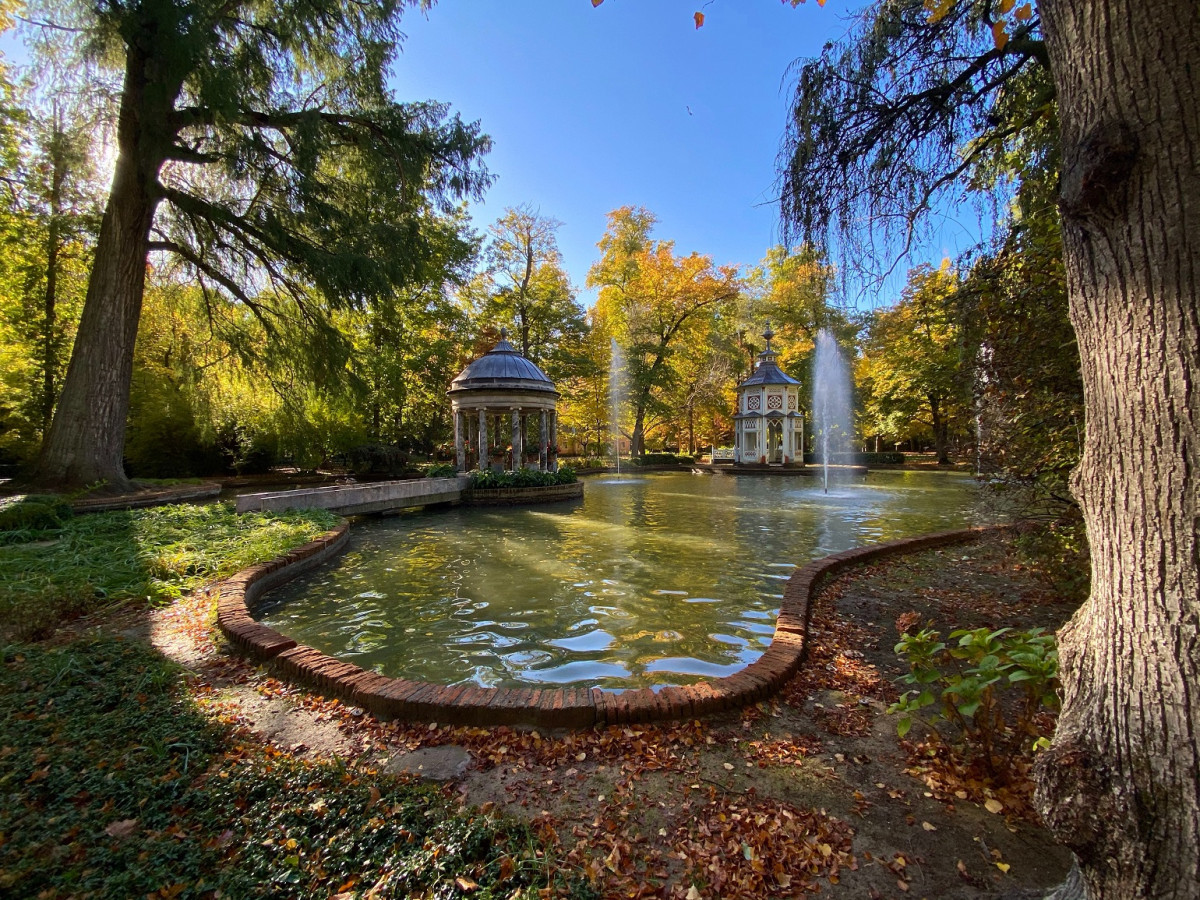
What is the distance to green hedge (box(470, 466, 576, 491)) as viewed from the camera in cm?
1614

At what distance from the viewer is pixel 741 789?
8.46 feet

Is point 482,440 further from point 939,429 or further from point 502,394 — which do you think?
point 939,429

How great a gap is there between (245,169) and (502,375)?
28.0ft

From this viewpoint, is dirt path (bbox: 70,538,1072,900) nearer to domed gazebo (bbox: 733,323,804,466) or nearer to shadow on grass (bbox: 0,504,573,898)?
shadow on grass (bbox: 0,504,573,898)

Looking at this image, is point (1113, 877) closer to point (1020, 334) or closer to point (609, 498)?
point (1020, 334)

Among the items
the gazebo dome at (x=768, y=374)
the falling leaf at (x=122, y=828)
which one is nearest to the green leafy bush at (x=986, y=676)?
the falling leaf at (x=122, y=828)

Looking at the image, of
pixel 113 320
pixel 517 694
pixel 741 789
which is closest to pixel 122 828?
pixel 517 694

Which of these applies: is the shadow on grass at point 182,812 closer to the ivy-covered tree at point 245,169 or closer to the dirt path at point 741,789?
the dirt path at point 741,789

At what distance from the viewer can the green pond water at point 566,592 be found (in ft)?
14.1

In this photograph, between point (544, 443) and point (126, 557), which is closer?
point (126, 557)

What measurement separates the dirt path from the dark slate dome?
45.1ft

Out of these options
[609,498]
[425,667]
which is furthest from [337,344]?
[425,667]

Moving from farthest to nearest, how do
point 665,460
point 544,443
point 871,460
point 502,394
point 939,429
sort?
point 665,460 < point 871,460 < point 939,429 < point 544,443 < point 502,394

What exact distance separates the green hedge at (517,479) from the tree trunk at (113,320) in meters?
8.20
